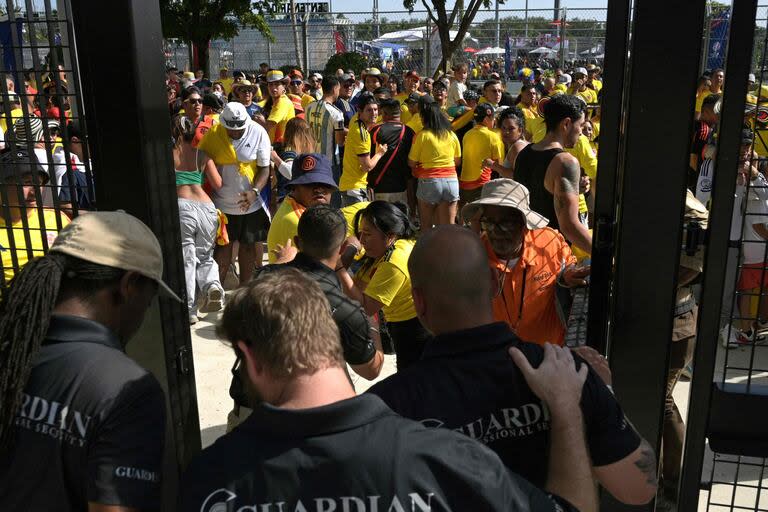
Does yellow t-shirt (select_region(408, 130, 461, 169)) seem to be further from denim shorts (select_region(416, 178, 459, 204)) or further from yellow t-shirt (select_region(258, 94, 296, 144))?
yellow t-shirt (select_region(258, 94, 296, 144))

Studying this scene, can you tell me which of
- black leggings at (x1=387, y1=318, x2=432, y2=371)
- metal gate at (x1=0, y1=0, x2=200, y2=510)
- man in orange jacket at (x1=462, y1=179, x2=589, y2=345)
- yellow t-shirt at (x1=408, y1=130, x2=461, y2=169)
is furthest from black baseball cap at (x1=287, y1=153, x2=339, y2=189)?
yellow t-shirt at (x1=408, y1=130, x2=461, y2=169)

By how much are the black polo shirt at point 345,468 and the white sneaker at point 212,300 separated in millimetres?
5183

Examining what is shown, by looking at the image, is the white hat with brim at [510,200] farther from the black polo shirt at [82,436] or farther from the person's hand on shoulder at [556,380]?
the black polo shirt at [82,436]

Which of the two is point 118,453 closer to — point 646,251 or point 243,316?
point 243,316

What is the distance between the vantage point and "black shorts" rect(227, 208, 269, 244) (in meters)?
6.81

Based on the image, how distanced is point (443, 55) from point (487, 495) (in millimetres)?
21693

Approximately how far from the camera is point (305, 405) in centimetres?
135

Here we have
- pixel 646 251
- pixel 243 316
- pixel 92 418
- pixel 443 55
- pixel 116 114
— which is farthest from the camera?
pixel 443 55

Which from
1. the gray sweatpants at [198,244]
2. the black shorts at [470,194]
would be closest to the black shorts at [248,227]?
the gray sweatpants at [198,244]

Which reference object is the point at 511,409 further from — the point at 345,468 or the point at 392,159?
the point at 392,159

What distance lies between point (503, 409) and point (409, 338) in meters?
2.34

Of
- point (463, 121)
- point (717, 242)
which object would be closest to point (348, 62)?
point (463, 121)

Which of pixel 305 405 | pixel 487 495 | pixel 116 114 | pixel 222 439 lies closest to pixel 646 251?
pixel 487 495

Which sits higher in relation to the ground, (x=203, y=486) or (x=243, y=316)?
(x=243, y=316)
